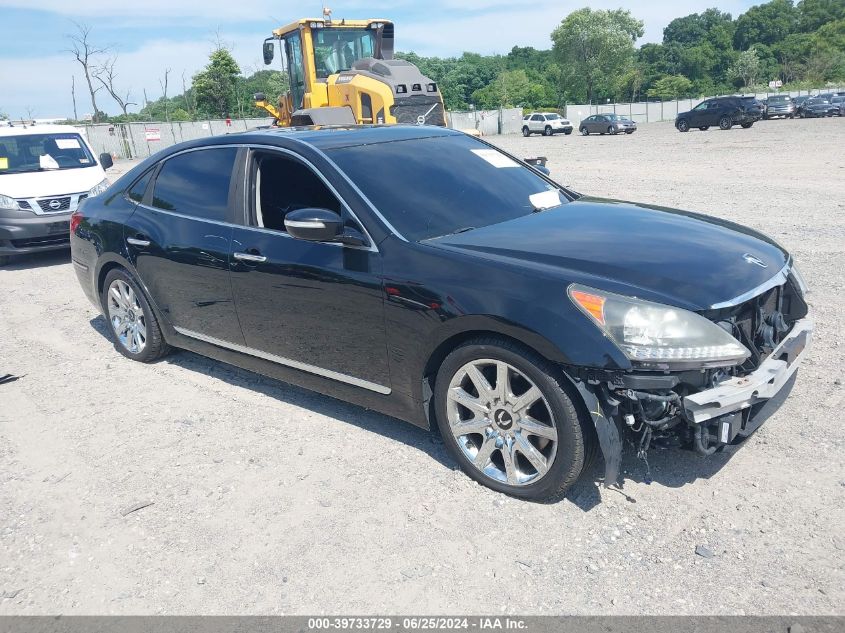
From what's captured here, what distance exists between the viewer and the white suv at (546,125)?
157 feet

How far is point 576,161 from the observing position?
22.4 m

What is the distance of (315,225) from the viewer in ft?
11.8

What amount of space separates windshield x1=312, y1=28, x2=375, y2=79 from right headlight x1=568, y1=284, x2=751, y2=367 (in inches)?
490

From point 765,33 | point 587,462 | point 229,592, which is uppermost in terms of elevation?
point 765,33

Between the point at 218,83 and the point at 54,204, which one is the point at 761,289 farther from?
the point at 218,83

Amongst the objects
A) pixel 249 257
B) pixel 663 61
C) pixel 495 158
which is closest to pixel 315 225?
pixel 249 257

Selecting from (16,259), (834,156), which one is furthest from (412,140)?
(834,156)

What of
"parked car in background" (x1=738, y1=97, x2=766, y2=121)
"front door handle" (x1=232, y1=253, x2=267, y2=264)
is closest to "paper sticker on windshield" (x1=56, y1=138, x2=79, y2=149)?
"front door handle" (x1=232, y1=253, x2=267, y2=264)

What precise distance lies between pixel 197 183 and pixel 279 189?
810 mm

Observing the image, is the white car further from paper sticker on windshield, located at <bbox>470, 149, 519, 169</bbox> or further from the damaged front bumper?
the damaged front bumper

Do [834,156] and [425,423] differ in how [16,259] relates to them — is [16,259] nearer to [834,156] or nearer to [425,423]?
[425,423]

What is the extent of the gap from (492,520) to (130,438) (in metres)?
2.41

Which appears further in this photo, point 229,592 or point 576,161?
point 576,161

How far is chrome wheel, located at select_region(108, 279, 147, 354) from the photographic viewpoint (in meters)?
5.40
